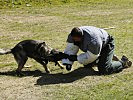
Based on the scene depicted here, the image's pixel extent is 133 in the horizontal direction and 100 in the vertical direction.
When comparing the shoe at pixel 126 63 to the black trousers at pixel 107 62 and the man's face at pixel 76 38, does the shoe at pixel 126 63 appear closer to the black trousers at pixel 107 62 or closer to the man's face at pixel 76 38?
the black trousers at pixel 107 62

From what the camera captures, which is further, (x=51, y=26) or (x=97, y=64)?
(x=51, y=26)

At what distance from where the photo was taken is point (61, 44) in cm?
1248

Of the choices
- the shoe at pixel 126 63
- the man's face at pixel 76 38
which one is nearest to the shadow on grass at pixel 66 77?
the shoe at pixel 126 63

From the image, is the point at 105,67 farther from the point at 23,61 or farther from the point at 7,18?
the point at 7,18

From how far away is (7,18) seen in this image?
1809 centimetres

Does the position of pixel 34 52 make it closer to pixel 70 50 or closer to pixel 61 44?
pixel 70 50

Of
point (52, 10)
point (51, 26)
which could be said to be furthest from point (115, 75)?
point (52, 10)

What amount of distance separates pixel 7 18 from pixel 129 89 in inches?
436

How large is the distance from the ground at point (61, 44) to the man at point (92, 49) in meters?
0.23

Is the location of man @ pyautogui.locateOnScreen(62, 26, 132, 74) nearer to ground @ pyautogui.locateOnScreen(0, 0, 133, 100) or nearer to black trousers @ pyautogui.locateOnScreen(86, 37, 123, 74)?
black trousers @ pyautogui.locateOnScreen(86, 37, 123, 74)

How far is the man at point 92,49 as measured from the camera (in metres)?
8.23

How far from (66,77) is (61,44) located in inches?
145

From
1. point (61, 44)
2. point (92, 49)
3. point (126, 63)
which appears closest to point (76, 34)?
point (92, 49)

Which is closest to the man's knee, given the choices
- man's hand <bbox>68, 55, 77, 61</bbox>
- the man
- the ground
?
the man
